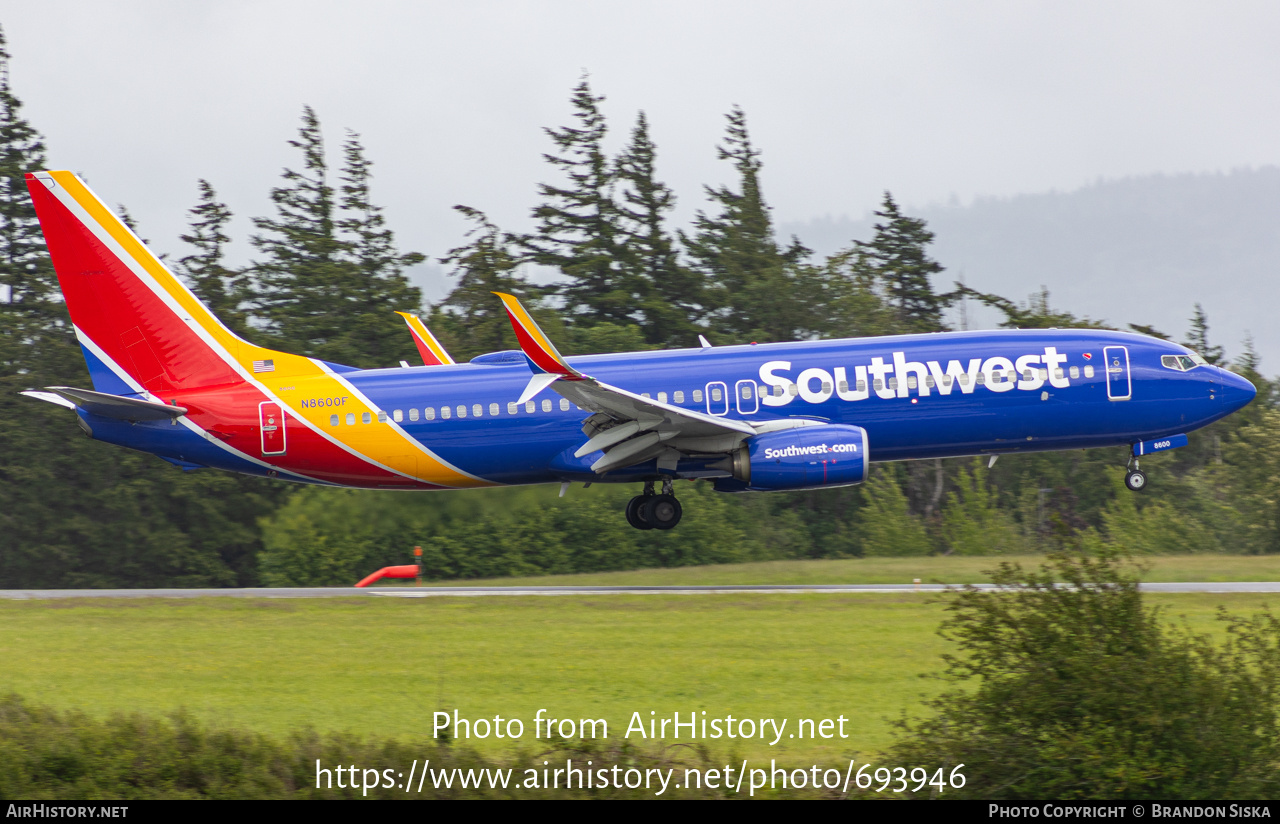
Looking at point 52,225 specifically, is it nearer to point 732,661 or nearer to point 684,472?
point 684,472

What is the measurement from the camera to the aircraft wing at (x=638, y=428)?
23.7 meters

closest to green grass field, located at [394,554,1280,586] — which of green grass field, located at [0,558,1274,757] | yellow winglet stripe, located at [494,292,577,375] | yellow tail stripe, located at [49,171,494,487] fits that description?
green grass field, located at [0,558,1274,757]

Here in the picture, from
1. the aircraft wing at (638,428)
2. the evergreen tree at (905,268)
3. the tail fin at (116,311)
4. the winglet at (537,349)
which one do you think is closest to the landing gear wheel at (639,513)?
the aircraft wing at (638,428)

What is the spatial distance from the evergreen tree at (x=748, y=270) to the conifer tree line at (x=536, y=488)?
0.39 ft

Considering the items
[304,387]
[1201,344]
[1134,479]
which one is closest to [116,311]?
[304,387]

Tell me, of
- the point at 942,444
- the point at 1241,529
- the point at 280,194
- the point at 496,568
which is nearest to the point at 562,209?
the point at 280,194

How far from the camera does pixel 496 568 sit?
3500 centimetres

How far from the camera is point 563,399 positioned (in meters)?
26.1

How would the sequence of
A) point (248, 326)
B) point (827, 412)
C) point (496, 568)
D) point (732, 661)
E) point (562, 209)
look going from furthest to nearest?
point (562, 209) < point (248, 326) < point (496, 568) < point (827, 412) < point (732, 661)

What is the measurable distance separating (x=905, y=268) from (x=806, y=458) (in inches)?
1670

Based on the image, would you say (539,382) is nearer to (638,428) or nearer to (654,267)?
(638,428)

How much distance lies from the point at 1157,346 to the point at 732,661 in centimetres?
1500

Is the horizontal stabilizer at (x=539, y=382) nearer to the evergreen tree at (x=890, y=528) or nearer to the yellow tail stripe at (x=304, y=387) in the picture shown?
the yellow tail stripe at (x=304, y=387)

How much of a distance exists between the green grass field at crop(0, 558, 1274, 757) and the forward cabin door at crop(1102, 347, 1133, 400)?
19.0 ft
